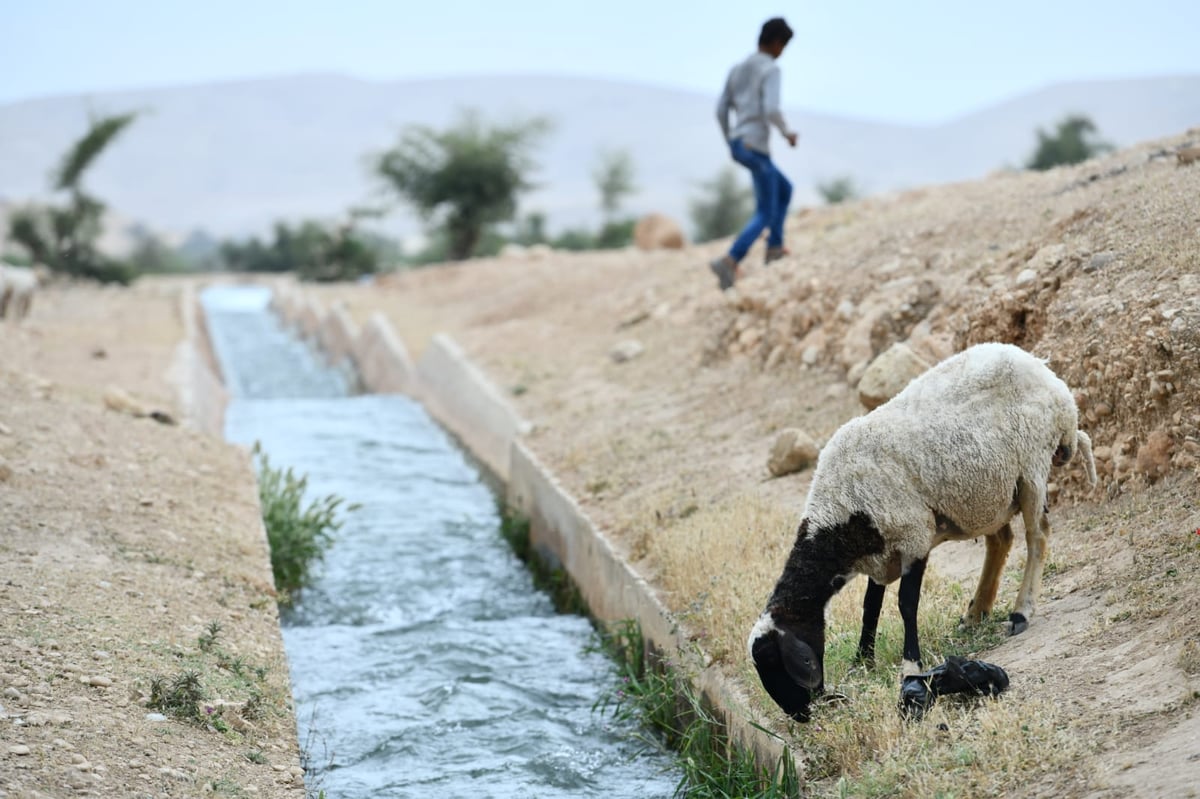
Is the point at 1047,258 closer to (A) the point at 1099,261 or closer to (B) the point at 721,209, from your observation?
(A) the point at 1099,261

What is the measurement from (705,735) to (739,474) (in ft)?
11.7

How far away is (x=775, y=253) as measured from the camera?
48.6 feet

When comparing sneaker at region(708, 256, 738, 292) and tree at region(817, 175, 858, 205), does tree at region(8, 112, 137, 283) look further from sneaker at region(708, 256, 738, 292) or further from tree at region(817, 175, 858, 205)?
sneaker at region(708, 256, 738, 292)

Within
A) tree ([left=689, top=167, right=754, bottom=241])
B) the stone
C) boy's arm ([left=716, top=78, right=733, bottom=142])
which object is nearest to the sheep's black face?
the stone

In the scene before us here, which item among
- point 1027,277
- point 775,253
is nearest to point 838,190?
point 775,253

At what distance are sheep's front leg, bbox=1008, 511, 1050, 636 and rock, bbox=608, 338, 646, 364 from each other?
10220 millimetres

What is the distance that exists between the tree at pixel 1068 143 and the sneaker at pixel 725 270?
2389cm

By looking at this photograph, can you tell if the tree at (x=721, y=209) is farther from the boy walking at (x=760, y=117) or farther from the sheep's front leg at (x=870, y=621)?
the sheep's front leg at (x=870, y=621)

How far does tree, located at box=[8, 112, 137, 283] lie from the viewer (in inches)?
1485

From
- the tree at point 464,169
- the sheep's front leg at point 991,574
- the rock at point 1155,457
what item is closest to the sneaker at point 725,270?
the rock at point 1155,457

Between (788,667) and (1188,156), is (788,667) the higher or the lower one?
the lower one

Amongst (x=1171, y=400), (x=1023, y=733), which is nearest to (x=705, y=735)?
(x=1023, y=733)

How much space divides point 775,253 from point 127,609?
9771 mm

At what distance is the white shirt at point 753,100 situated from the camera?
13.3 meters
